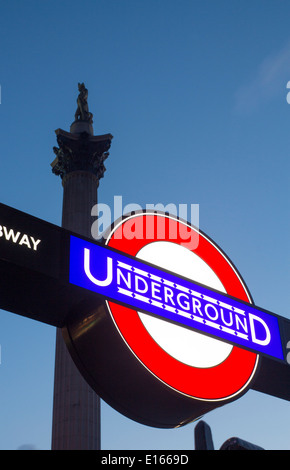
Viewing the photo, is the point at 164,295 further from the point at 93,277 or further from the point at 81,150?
the point at 81,150

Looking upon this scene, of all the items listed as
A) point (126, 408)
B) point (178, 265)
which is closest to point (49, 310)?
point (126, 408)

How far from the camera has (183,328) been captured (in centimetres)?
475

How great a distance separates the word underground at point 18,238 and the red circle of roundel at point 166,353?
62cm

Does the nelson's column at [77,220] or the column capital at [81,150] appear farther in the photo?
the column capital at [81,150]

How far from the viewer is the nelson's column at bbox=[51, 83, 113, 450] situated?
62.4 ft

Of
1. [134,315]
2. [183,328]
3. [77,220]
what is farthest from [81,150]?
[134,315]

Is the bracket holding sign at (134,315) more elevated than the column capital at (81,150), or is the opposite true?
the column capital at (81,150)

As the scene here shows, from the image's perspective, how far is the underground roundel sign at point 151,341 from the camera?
424 cm

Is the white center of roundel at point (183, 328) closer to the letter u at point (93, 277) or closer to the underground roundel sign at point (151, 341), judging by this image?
the underground roundel sign at point (151, 341)

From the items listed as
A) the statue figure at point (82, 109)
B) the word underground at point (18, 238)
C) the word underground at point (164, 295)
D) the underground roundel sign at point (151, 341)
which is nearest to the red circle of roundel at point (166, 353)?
the underground roundel sign at point (151, 341)

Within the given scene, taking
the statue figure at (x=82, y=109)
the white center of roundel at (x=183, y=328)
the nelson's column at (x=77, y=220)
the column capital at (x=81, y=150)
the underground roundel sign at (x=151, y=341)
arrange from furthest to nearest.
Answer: the statue figure at (x=82, y=109) < the column capital at (x=81, y=150) < the nelson's column at (x=77, y=220) < the white center of roundel at (x=183, y=328) < the underground roundel sign at (x=151, y=341)

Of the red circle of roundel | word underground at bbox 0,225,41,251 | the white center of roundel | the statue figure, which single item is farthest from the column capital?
word underground at bbox 0,225,41,251

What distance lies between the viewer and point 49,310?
4.49m

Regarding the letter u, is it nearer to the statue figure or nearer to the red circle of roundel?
the red circle of roundel
